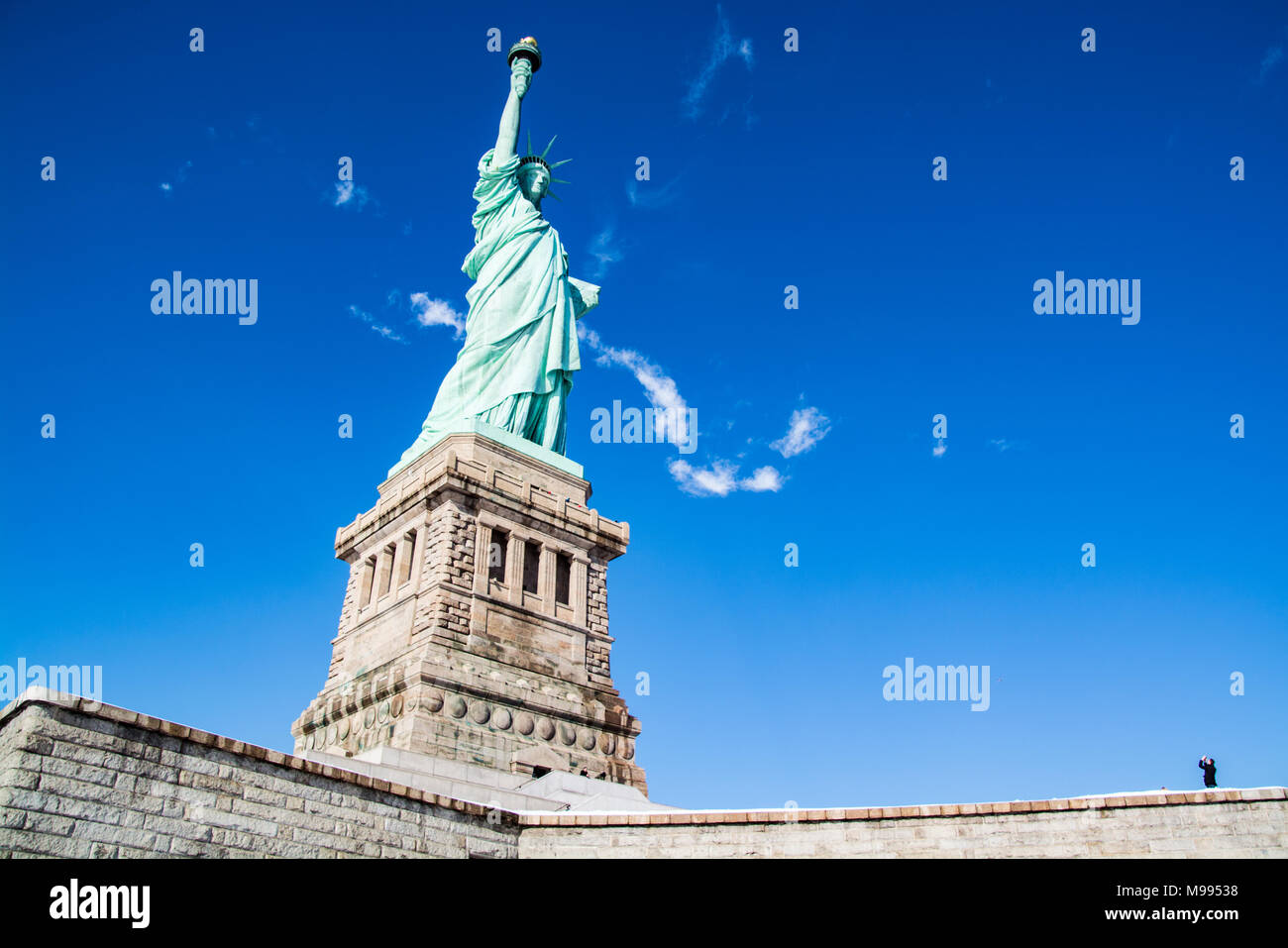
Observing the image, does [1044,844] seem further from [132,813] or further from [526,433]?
[526,433]

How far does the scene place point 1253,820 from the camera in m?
Result: 11.7

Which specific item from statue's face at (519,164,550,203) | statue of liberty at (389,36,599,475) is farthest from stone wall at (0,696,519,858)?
statue's face at (519,164,550,203)

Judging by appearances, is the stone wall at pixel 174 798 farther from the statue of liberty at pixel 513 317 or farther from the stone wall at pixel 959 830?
the statue of liberty at pixel 513 317

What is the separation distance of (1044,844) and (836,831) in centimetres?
258

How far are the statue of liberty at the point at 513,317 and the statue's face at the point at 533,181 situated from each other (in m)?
0.03

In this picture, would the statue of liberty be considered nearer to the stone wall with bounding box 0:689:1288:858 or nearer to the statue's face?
the statue's face

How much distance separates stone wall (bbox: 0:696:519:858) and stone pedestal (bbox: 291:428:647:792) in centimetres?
882

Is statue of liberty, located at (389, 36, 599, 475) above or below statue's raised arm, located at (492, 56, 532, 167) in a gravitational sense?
below

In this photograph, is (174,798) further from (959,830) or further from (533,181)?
(533,181)

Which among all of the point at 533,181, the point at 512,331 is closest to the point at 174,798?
the point at 512,331

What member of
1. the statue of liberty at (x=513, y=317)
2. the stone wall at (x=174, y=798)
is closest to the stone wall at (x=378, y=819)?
the stone wall at (x=174, y=798)

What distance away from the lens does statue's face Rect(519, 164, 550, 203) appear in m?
34.2
